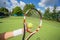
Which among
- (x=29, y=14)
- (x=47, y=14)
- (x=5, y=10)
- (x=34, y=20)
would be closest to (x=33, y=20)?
(x=34, y=20)

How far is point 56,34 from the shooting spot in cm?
202

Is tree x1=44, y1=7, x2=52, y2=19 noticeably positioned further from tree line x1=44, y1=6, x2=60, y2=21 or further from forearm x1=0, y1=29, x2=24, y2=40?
forearm x1=0, y1=29, x2=24, y2=40

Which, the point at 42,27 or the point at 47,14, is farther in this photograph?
the point at 47,14

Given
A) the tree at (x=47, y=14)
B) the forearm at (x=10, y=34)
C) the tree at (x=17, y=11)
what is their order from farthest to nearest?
the tree at (x=47, y=14) < the tree at (x=17, y=11) < the forearm at (x=10, y=34)

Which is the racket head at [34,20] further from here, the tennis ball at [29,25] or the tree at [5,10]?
the tree at [5,10]

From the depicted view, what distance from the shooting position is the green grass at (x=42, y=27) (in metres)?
1.77

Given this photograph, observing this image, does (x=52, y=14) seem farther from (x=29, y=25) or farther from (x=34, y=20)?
(x=29, y=25)

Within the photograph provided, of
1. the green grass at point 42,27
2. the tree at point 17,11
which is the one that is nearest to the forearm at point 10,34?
the green grass at point 42,27

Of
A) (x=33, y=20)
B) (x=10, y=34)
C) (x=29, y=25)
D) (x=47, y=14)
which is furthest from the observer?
(x=47, y=14)

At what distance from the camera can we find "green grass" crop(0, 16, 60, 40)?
1767 mm

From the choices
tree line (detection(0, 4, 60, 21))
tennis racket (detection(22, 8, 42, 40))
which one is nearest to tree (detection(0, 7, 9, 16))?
tree line (detection(0, 4, 60, 21))

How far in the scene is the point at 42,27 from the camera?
1902 millimetres

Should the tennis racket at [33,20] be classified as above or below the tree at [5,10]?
below

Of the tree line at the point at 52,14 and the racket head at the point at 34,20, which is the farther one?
the tree line at the point at 52,14
